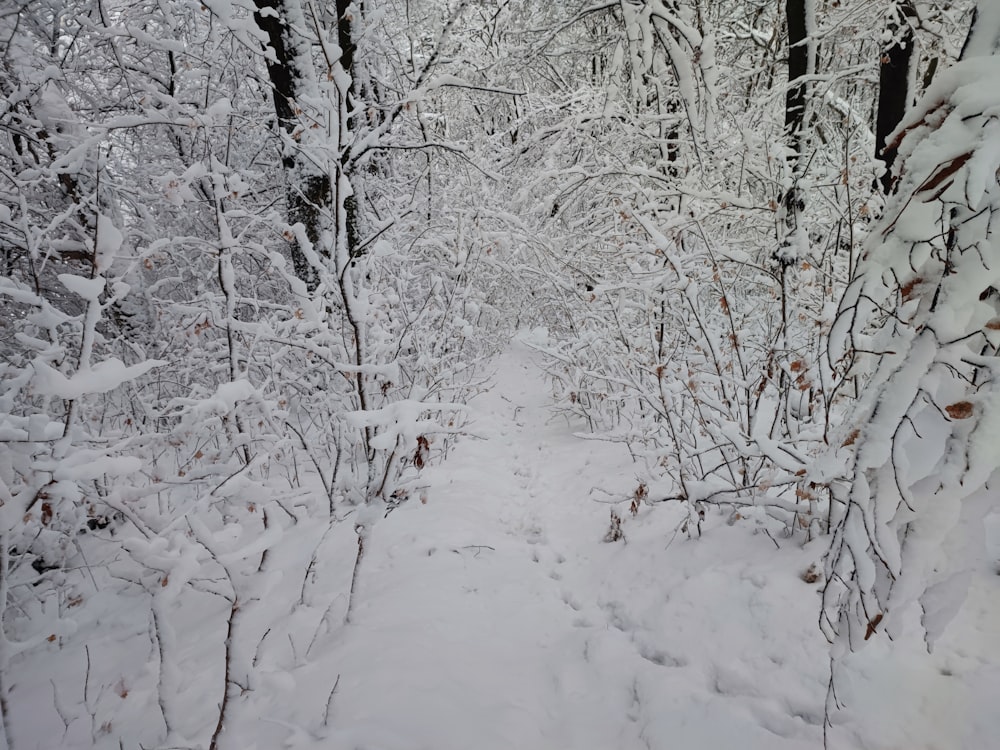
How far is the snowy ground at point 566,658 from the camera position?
1.55 metres

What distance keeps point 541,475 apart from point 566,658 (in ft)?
7.41

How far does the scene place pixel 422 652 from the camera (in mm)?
1940

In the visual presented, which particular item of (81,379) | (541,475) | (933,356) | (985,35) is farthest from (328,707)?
(541,475)

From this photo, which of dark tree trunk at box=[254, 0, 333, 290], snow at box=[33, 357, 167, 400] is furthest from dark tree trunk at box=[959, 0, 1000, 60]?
dark tree trunk at box=[254, 0, 333, 290]

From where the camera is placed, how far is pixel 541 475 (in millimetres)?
4336

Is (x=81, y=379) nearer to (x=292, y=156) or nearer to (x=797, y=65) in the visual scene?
(x=292, y=156)

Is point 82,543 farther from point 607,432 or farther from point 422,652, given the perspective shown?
point 607,432

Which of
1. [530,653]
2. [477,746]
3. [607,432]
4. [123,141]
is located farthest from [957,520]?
[123,141]

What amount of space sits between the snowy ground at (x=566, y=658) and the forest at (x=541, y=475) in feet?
Result: 0.04

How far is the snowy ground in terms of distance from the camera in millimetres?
1553

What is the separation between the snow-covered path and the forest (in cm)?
1

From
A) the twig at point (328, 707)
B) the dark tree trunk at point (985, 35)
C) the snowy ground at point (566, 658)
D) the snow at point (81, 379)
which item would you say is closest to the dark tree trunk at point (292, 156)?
the snow at point (81, 379)

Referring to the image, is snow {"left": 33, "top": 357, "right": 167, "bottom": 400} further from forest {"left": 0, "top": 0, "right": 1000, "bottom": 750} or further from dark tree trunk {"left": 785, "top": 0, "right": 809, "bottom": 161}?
dark tree trunk {"left": 785, "top": 0, "right": 809, "bottom": 161}

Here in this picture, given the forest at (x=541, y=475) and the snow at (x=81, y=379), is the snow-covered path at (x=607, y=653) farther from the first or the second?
the snow at (x=81, y=379)
